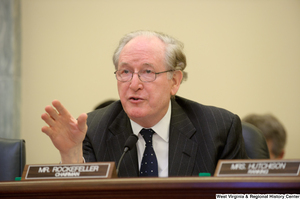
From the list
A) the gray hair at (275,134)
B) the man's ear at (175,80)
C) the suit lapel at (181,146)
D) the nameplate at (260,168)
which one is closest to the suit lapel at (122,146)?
the suit lapel at (181,146)

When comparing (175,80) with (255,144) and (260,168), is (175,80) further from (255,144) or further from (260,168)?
(260,168)

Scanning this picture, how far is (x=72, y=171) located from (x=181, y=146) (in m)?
0.78

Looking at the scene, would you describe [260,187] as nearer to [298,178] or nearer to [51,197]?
[298,178]

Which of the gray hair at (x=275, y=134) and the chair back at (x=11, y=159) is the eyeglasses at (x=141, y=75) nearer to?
the chair back at (x=11, y=159)

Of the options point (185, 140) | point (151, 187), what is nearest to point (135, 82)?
point (185, 140)

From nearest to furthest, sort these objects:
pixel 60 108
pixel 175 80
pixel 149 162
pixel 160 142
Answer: pixel 60 108
pixel 149 162
pixel 160 142
pixel 175 80

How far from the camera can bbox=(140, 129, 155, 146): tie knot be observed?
1882 mm

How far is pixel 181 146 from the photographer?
1.85m

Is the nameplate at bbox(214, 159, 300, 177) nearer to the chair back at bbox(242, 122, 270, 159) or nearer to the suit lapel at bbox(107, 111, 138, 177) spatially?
the suit lapel at bbox(107, 111, 138, 177)

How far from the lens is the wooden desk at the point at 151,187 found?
104cm

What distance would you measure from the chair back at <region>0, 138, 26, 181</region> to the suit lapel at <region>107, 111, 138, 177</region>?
483 millimetres

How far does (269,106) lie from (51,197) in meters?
3.03

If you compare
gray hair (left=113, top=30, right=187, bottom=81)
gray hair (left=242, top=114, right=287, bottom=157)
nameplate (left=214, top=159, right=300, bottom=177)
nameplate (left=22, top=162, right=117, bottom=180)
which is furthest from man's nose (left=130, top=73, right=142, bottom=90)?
gray hair (left=242, top=114, right=287, bottom=157)

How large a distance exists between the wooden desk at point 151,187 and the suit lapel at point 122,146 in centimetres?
65
